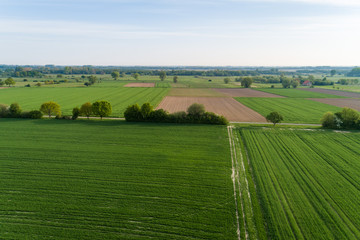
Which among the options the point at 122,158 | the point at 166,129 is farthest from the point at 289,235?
the point at 166,129

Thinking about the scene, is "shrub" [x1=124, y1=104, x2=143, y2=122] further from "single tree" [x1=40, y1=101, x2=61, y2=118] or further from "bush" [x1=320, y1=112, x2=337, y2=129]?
"bush" [x1=320, y1=112, x2=337, y2=129]

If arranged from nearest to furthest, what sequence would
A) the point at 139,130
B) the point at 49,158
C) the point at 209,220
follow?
1. the point at 209,220
2. the point at 49,158
3. the point at 139,130

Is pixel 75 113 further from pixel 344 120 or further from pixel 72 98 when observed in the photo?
pixel 344 120

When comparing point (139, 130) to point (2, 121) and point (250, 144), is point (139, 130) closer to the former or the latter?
point (250, 144)

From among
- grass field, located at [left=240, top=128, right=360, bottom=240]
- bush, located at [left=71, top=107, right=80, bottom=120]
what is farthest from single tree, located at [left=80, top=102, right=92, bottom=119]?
grass field, located at [left=240, top=128, right=360, bottom=240]

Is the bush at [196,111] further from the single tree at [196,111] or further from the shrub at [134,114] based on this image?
the shrub at [134,114]

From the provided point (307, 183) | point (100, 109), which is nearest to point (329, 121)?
point (307, 183)

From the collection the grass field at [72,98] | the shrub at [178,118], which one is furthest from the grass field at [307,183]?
the grass field at [72,98]
